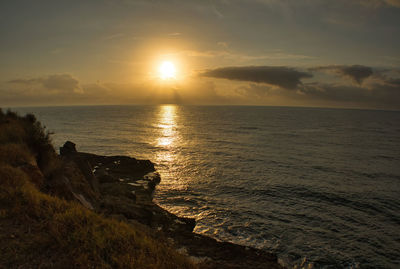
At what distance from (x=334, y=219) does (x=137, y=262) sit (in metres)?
18.4

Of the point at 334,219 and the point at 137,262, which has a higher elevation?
the point at 137,262

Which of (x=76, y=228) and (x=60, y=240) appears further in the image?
(x=76, y=228)

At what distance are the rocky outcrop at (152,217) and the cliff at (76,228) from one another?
0.06 m

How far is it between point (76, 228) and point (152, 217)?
9702 mm

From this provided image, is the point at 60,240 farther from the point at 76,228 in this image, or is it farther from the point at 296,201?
the point at 296,201

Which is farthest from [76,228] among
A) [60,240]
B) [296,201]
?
[296,201]

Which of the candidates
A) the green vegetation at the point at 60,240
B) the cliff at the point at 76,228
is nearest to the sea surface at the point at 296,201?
the cliff at the point at 76,228

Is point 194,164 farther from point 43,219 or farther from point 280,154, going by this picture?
point 43,219

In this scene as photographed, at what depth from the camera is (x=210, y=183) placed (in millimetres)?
28109

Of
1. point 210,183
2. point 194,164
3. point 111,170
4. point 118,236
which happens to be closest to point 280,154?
point 194,164

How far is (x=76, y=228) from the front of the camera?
759 cm

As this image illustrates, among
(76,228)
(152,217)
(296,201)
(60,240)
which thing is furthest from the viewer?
(296,201)

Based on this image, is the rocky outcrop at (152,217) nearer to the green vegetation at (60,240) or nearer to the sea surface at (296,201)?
the sea surface at (296,201)

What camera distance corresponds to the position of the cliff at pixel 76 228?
663 cm
